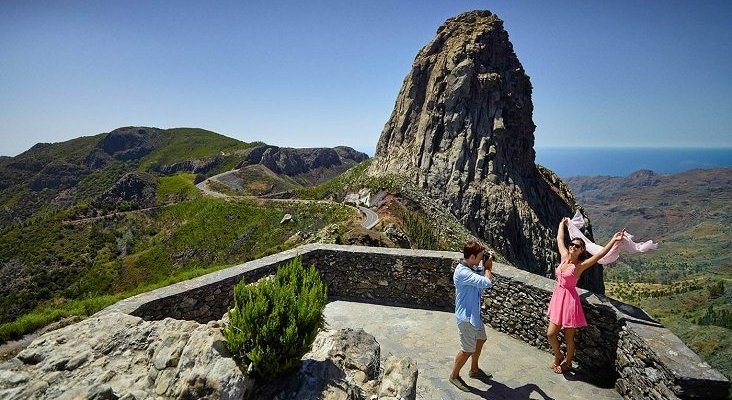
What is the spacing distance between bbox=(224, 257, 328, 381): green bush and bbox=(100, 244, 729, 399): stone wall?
3.83 m

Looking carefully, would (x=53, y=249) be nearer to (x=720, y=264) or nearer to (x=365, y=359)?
(x=365, y=359)

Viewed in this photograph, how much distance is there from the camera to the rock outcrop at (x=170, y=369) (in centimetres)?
510

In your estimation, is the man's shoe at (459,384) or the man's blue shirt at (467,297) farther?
the man's shoe at (459,384)

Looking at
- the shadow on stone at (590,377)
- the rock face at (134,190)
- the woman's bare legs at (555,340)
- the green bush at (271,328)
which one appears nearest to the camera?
the green bush at (271,328)

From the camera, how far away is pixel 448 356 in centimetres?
853

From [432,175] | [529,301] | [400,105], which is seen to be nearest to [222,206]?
[432,175]

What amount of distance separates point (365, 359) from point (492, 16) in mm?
77961

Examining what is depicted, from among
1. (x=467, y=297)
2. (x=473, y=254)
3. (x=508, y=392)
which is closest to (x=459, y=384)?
(x=508, y=392)

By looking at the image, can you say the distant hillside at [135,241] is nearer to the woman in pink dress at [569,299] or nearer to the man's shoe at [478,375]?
the man's shoe at [478,375]

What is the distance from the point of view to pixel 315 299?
229 inches

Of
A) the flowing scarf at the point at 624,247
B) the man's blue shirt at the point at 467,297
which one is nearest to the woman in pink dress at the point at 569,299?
the flowing scarf at the point at 624,247

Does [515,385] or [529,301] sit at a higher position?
[529,301]

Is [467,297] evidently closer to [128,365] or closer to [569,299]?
[569,299]

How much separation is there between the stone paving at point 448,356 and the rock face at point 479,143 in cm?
4822
